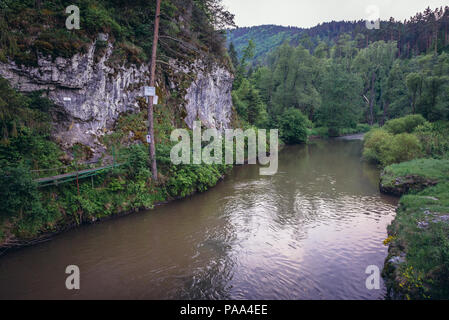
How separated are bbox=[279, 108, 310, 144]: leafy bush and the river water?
2540 centimetres

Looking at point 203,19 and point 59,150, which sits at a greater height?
point 203,19

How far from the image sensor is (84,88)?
488 inches

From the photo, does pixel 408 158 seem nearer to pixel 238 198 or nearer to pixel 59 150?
pixel 238 198

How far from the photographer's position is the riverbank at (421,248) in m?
6.36

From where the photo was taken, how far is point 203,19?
22.9m

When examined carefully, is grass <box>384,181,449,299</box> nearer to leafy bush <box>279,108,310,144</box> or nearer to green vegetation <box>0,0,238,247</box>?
green vegetation <box>0,0,238,247</box>

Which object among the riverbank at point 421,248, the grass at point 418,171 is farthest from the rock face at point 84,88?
the grass at point 418,171

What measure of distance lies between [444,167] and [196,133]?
15645 mm

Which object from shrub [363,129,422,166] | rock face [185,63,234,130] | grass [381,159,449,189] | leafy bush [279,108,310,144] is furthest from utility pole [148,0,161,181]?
leafy bush [279,108,310,144]

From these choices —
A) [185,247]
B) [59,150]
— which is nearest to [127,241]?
[185,247]

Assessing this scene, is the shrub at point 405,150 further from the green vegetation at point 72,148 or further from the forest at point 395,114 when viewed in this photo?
the green vegetation at point 72,148

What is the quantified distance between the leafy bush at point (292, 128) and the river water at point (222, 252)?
83.3ft

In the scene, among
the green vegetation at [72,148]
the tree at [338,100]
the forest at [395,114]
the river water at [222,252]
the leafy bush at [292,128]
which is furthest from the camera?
the tree at [338,100]

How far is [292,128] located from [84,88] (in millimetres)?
32745
